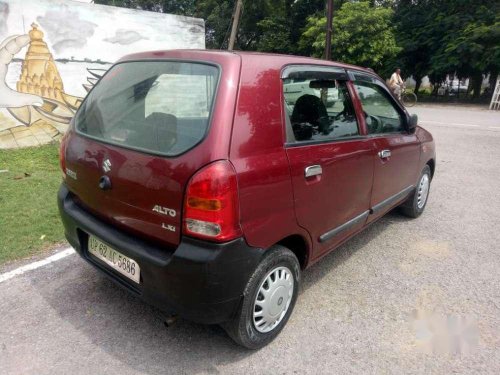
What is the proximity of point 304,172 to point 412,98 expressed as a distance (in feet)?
77.9

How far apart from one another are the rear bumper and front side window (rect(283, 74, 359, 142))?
0.83m

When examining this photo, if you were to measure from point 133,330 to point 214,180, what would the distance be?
1.27 metres

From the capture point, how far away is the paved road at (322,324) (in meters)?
2.29

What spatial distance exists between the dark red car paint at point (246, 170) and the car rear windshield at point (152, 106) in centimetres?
6

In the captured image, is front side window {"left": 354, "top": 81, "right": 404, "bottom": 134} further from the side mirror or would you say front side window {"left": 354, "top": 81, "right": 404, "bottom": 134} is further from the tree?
the tree

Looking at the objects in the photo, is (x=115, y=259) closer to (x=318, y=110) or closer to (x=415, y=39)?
(x=318, y=110)

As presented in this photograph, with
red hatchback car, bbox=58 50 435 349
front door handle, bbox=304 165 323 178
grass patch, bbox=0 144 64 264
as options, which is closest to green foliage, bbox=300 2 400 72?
grass patch, bbox=0 144 64 264

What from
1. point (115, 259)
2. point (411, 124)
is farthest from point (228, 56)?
point (411, 124)

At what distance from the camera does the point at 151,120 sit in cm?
230

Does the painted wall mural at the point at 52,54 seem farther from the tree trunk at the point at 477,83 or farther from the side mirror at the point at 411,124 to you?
the tree trunk at the point at 477,83

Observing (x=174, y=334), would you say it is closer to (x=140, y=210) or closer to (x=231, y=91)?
(x=140, y=210)

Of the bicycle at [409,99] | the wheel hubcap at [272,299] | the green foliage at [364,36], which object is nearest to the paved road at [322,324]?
the wheel hubcap at [272,299]

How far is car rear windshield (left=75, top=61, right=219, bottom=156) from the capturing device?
2.11m

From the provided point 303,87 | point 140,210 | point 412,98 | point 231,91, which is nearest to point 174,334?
point 140,210
